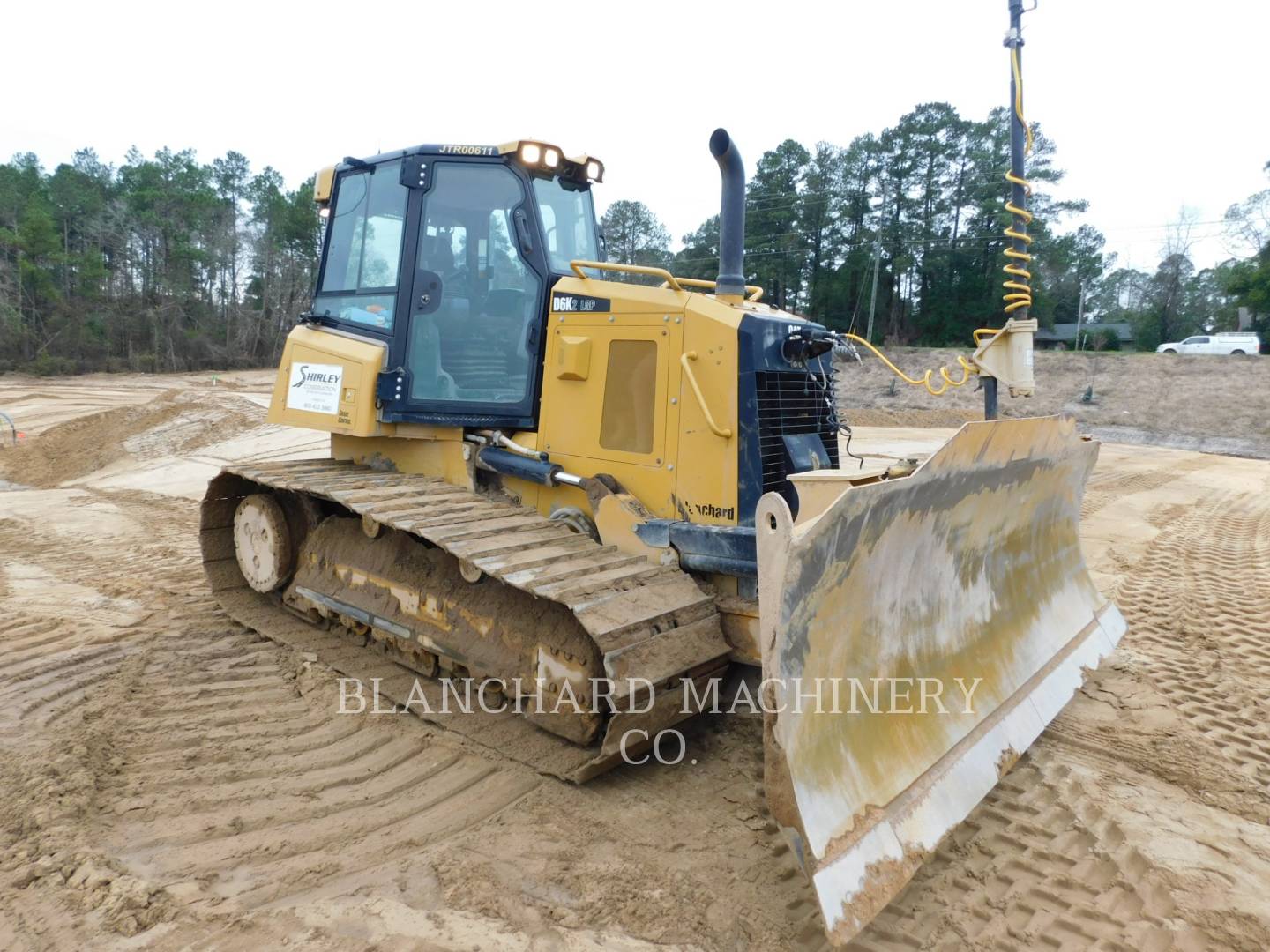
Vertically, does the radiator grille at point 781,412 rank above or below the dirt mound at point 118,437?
above

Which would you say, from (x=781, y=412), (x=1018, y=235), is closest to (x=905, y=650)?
(x=781, y=412)

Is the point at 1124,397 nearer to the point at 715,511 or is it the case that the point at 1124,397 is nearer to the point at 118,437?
the point at 715,511

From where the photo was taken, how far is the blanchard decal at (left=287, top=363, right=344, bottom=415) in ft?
15.5

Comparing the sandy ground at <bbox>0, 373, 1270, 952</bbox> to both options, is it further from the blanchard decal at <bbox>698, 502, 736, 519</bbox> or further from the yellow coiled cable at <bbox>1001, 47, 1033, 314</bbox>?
the yellow coiled cable at <bbox>1001, 47, 1033, 314</bbox>

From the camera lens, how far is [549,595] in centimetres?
314

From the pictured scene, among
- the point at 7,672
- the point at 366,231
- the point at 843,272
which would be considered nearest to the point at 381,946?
the point at 7,672

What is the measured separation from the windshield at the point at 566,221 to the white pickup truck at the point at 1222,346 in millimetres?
27316

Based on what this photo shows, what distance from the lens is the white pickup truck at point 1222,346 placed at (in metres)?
26.9

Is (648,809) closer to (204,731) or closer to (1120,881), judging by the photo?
(1120,881)

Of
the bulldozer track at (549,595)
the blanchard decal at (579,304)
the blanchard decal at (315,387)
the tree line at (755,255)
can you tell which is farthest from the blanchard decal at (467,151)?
the tree line at (755,255)

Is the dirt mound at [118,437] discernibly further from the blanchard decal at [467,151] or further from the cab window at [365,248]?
the blanchard decal at [467,151]

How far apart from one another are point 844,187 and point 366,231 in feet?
118

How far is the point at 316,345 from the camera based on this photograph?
16.0 ft

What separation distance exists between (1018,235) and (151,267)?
44.9 meters
